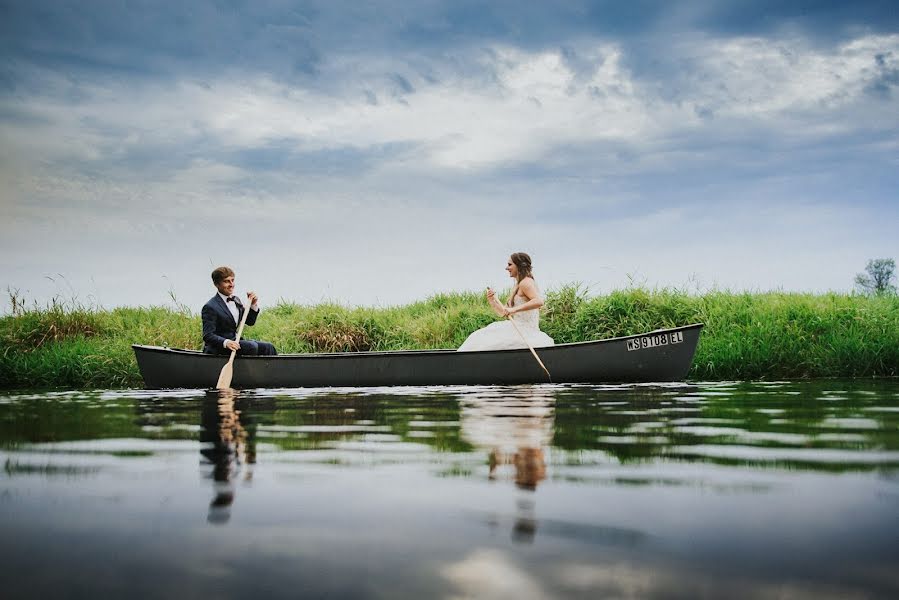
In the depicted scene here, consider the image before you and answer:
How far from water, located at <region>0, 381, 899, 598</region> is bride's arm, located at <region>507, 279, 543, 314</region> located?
482cm

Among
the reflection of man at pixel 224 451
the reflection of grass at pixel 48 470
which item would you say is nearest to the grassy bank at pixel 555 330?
the reflection of man at pixel 224 451

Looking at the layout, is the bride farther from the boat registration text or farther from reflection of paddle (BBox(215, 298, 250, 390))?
reflection of paddle (BBox(215, 298, 250, 390))

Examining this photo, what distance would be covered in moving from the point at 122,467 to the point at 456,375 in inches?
276

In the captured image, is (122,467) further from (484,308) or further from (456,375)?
(484,308)

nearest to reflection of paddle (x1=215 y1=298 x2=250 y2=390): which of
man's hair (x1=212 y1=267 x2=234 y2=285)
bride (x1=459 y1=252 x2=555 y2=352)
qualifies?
man's hair (x1=212 y1=267 x2=234 y2=285)

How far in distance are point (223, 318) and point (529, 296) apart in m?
4.05

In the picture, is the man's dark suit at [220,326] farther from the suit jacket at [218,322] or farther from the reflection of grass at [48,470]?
the reflection of grass at [48,470]

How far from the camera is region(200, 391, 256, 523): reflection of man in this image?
304 cm

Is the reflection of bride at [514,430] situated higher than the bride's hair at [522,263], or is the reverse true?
the bride's hair at [522,263]

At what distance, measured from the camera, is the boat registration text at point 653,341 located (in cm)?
1049

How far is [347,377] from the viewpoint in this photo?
11133 mm

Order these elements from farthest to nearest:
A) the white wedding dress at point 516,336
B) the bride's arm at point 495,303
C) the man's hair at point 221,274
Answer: the white wedding dress at point 516,336 < the man's hair at point 221,274 < the bride's arm at point 495,303

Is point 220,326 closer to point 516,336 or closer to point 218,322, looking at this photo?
point 218,322

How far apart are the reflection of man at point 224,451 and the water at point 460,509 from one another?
0.02 m
